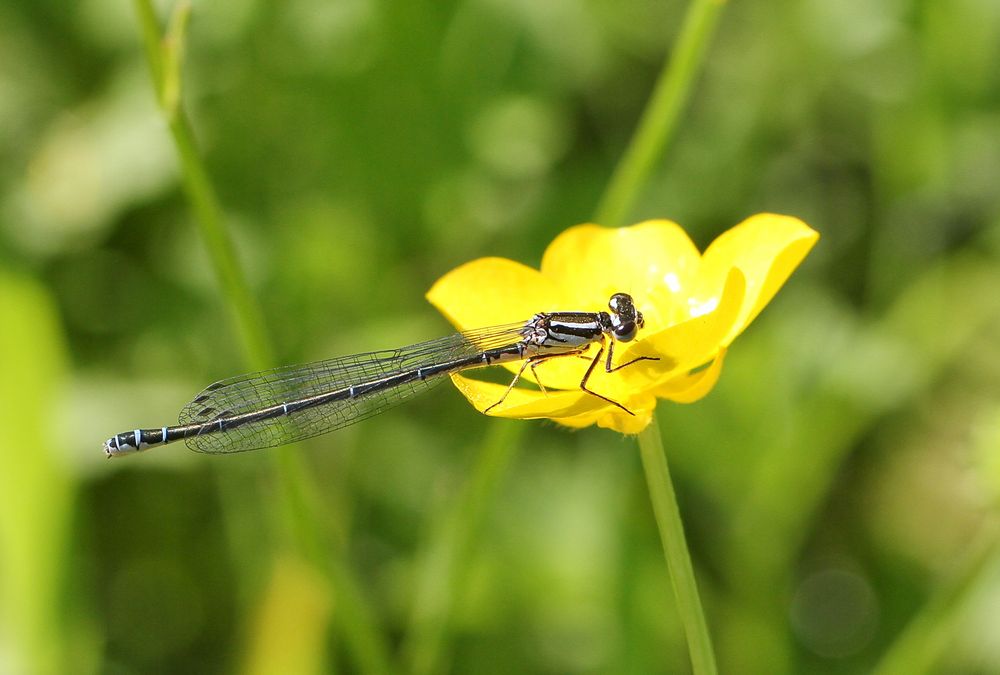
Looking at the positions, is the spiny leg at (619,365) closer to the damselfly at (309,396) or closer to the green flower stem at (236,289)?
the damselfly at (309,396)

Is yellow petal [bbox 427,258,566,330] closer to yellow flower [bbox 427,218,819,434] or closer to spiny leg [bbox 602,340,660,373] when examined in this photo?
yellow flower [bbox 427,218,819,434]

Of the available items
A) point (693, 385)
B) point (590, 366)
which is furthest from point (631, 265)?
point (693, 385)

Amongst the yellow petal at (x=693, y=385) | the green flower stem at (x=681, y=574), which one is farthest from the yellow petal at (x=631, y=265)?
the green flower stem at (x=681, y=574)

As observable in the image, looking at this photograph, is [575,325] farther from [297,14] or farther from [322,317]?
[297,14]

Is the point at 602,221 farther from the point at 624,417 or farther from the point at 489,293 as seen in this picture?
the point at 624,417

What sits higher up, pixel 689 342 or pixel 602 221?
pixel 602 221

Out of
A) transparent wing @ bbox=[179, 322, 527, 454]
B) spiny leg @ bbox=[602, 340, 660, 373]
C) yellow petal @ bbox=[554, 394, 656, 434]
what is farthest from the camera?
transparent wing @ bbox=[179, 322, 527, 454]

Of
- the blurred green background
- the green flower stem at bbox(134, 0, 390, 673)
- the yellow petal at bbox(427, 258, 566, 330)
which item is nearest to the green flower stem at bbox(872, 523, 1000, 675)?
the blurred green background

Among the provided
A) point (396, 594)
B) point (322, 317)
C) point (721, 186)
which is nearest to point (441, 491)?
point (396, 594)
